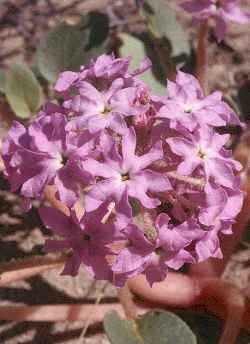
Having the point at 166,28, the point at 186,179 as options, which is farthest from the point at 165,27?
the point at 186,179

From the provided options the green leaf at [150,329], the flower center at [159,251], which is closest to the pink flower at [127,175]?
the flower center at [159,251]

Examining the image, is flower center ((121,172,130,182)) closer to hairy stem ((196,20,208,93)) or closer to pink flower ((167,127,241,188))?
pink flower ((167,127,241,188))

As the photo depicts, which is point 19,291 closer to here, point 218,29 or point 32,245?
point 32,245

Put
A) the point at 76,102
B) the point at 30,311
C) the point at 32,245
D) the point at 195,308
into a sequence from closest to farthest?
1. the point at 76,102
2. the point at 30,311
3. the point at 195,308
4. the point at 32,245

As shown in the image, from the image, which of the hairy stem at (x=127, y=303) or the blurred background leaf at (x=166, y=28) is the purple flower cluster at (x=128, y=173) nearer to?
the hairy stem at (x=127, y=303)

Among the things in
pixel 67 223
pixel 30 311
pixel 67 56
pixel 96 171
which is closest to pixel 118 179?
pixel 96 171

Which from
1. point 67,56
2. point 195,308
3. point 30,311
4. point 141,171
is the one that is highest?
point 141,171

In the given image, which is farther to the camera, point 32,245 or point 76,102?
point 32,245

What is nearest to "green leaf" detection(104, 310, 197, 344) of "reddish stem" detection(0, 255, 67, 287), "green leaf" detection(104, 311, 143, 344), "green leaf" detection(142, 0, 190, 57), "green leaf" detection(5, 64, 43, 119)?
"green leaf" detection(104, 311, 143, 344)
